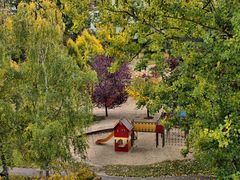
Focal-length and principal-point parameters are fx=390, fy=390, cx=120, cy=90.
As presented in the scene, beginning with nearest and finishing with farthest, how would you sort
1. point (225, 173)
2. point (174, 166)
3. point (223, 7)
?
1. point (225, 173)
2. point (223, 7)
3. point (174, 166)

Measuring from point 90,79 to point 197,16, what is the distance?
3.87 meters

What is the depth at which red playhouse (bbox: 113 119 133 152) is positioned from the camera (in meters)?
18.7

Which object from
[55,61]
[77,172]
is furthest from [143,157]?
[55,61]

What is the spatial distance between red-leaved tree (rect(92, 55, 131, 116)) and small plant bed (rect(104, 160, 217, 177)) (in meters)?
7.07

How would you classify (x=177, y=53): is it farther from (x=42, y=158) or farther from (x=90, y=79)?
(x=42, y=158)

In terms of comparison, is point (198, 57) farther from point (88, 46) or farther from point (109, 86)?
point (88, 46)

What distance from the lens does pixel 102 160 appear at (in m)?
18.2

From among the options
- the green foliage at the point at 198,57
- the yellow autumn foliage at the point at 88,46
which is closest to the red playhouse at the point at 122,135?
the yellow autumn foliage at the point at 88,46

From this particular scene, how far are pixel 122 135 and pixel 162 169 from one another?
3.12 meters

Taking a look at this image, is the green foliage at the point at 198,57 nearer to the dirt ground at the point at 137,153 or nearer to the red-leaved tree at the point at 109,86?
the dirt ground at the point at 137,153

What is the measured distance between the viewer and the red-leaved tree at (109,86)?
23.5 meters

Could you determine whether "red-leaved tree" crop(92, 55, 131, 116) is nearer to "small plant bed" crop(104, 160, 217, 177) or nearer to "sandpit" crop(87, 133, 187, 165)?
"sandpit" crop(87, 133, 187, 165)

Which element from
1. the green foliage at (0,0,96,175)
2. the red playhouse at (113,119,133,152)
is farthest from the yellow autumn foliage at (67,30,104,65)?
the green foliage at (0,0,96,175)

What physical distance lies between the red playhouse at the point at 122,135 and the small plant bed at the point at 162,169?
1.94 m
